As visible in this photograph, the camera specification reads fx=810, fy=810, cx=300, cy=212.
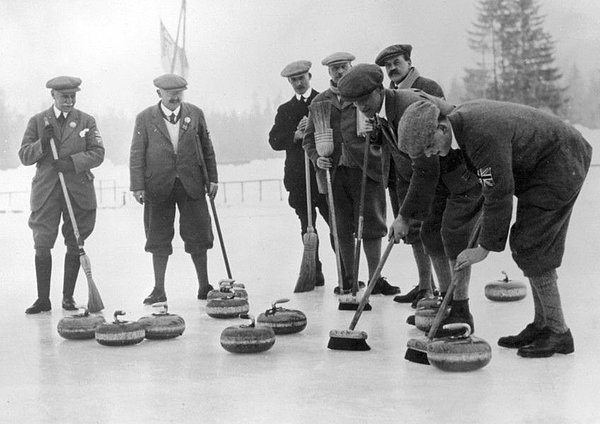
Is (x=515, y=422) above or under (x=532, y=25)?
under

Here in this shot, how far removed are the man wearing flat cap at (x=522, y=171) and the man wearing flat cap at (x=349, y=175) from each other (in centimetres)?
179

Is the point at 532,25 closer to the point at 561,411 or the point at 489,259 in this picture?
the point at 489,259

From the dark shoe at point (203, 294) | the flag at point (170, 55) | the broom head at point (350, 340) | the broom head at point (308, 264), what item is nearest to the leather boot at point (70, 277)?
the dark shoe at point (203, 294)

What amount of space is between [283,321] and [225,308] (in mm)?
666

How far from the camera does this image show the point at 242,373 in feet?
10.5

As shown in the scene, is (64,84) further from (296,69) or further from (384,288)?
(384,288)

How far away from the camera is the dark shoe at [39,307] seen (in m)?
4.91

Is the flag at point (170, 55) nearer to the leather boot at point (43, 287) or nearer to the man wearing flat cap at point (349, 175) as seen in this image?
the man wearing flat cap at point (349, 175)

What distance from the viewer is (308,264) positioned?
5430 mm

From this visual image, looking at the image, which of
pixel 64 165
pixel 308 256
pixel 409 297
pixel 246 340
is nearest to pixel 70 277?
pixel 64 165

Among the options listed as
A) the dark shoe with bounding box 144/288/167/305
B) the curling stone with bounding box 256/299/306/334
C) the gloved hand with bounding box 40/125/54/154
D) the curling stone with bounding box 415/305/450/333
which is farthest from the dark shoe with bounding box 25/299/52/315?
the curling stone with bounding box 415/305/450/333

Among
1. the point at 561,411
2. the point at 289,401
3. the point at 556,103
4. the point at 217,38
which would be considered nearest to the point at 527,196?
the point at 561,411

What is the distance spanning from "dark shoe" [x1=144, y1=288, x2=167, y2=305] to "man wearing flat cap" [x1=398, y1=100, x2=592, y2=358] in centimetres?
256

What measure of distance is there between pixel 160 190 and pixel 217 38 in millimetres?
3943
